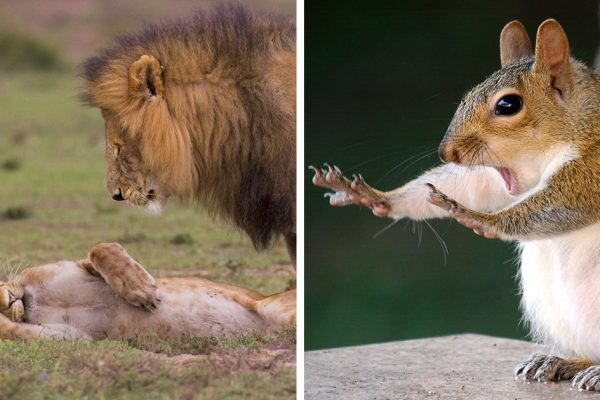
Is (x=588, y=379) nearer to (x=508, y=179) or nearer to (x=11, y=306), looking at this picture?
(x=508, y=179)

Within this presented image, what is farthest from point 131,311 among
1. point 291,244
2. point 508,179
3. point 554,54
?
point 554,54

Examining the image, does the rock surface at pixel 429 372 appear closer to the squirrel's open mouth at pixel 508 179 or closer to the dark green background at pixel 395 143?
the squirrel's open mouth at pixel 508 179

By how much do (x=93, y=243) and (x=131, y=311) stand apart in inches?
8.3

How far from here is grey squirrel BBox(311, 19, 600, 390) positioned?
8.69ft

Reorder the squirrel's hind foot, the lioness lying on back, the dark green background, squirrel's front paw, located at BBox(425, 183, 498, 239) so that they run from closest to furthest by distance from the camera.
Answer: squirrel's front paw, located at BBox(425, 183, 498, 239), the lioness lying on back, the squirrel's hind foot, the dark green background

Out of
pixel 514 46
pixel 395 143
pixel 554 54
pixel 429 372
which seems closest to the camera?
pixel 554 54

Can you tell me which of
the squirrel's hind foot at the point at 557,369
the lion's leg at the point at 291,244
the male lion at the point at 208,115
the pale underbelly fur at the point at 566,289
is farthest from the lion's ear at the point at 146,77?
the squirrel's hind foot at the point at 557,369

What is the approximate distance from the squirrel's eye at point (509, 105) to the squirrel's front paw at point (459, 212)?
0.90ft

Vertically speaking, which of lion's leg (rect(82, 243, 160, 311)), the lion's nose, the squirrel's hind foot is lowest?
the squirrel's hind foot

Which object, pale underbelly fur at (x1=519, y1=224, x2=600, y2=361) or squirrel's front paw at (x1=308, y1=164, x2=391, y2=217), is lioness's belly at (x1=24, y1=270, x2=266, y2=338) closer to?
squirrel's front paw at (x1=308, y1=164, x2=391, y2=217)

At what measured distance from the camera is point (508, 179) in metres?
2.82

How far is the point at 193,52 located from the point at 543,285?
44.3 inches

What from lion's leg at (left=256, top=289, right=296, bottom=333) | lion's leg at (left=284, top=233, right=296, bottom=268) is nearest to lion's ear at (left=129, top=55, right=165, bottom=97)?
lion's leg at (left=284, top=233, right=296, bottom=268)

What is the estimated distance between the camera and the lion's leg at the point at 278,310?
10.2 ft
